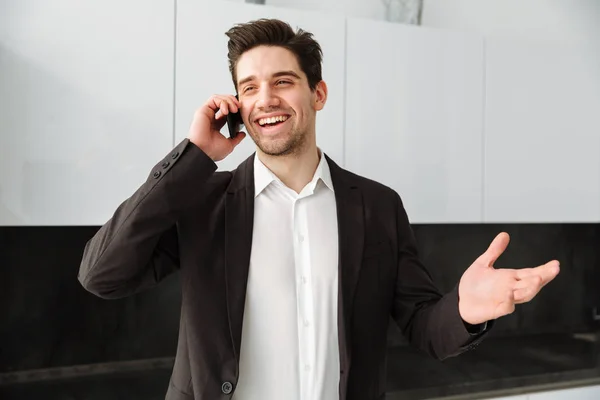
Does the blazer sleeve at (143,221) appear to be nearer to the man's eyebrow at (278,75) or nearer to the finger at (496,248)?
the man's eyebrow at (278,75)

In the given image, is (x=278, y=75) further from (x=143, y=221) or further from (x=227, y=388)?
(x=227, y=388)

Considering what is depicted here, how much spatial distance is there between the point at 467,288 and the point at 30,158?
1.18 metres

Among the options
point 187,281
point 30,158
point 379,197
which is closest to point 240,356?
Answer: point 187,281

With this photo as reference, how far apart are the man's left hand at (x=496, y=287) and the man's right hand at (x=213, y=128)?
559 millimetres

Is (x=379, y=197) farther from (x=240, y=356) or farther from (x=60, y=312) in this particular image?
(x=60, y=312)

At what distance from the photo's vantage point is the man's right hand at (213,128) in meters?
1.05

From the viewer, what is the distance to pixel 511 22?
2.34 m

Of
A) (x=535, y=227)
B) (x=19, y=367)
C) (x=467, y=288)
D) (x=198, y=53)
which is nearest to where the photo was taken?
(x=467, y=288)

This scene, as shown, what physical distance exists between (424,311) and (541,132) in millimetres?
1165

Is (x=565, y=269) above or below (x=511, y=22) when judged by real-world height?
below

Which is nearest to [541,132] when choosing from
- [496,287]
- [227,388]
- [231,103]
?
[496,287]

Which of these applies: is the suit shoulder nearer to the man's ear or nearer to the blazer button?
the man's ear

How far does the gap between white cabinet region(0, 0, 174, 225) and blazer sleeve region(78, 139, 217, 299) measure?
0.50m

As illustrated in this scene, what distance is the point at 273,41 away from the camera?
116cm
